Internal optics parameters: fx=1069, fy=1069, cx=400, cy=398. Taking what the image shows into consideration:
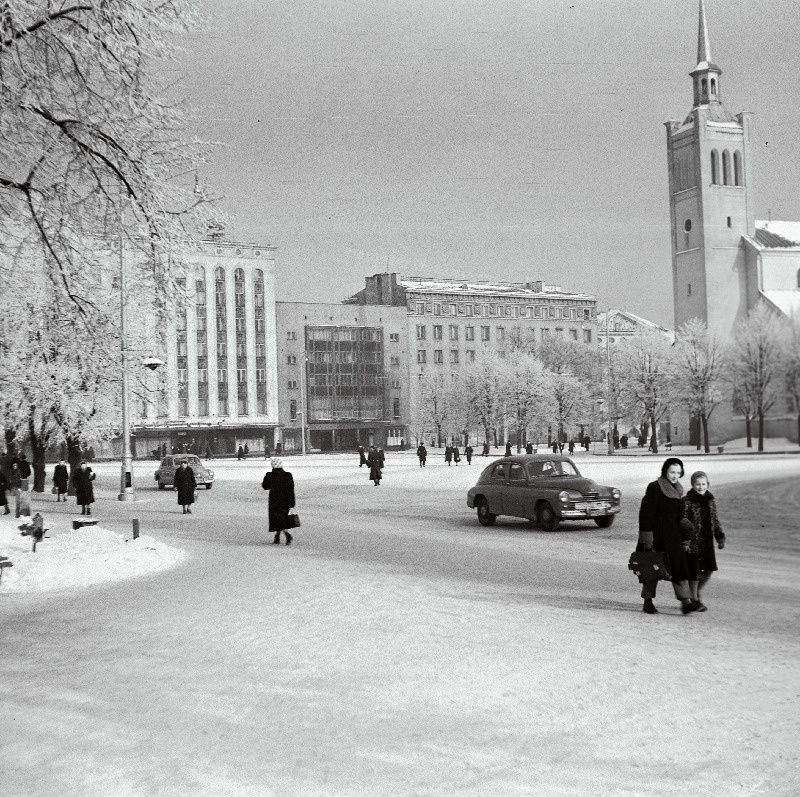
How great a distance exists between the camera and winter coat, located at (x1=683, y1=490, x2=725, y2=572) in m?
11.1

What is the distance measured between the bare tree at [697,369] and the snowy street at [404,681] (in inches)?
1839

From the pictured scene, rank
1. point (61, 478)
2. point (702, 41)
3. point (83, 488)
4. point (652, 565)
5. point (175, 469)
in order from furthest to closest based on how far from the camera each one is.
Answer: point (175, 469) → point (61, 478) → point (702, 41) → point (83, 488) → point (652, 565)

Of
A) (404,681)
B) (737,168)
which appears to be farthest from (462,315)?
(404,681)

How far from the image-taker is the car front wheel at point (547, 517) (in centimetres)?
2222

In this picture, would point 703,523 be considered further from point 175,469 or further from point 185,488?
point 175,469

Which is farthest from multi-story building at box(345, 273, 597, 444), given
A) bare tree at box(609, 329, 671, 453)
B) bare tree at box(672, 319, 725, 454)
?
bare tree at box(609, 329, 671, 453)

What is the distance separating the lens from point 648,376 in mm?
81875

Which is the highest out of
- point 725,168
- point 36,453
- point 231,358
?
point 725,168

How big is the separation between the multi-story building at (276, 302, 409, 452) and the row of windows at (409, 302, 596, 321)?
21.5 feet

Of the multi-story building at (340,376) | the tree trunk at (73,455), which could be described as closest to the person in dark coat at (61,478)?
the tree trunk at (73,455)

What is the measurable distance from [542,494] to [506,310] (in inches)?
4948

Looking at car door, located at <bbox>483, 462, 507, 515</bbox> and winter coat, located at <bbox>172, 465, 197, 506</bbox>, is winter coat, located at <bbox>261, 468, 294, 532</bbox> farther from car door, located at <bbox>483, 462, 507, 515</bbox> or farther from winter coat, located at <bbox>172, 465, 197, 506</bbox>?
winter coat, located at <bbox>172, 465, 197, 506</bbox>

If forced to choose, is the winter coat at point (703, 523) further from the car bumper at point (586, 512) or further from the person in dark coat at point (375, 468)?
the person in dark coat at point (375, 468)

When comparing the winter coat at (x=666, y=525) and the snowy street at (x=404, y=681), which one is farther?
the winter coat at (x=666, y=525)
